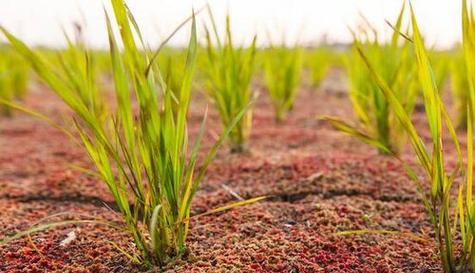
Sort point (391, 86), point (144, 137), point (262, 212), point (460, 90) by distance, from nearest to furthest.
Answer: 1. point (144, 137)
2. point (262, 212)
3. point (391, 86)
4. point (460, 90)

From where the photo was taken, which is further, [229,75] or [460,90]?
[460,90]

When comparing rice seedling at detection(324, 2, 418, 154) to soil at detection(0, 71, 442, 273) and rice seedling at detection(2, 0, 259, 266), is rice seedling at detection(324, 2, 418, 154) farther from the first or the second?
rice seedling at detection(2, 0, 259, 266)

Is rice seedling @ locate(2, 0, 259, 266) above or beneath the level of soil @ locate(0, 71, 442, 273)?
above

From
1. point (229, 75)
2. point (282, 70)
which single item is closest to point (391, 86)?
point (229, 75)

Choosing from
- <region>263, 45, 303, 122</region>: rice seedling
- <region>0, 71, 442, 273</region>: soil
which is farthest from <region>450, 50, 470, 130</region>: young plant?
<region>263, 45, 303, 122</region>: rice seedling

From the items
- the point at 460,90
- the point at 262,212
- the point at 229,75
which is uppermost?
the point at 229,75

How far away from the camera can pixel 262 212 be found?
1448 mm

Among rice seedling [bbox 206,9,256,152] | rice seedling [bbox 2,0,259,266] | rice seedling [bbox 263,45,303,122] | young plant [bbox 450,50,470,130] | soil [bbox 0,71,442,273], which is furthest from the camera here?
rice seedling [bbox 263,45,303,122]

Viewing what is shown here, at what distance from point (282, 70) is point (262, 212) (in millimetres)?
1501

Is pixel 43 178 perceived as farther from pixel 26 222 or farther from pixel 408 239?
pixel 408 239

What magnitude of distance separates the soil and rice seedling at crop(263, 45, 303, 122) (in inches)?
15.2

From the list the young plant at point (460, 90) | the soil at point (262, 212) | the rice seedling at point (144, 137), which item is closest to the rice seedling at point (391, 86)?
the soil at point (262, 212)

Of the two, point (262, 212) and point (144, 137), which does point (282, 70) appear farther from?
point (144, 137)

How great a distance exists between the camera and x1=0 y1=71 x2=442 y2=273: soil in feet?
3.80
